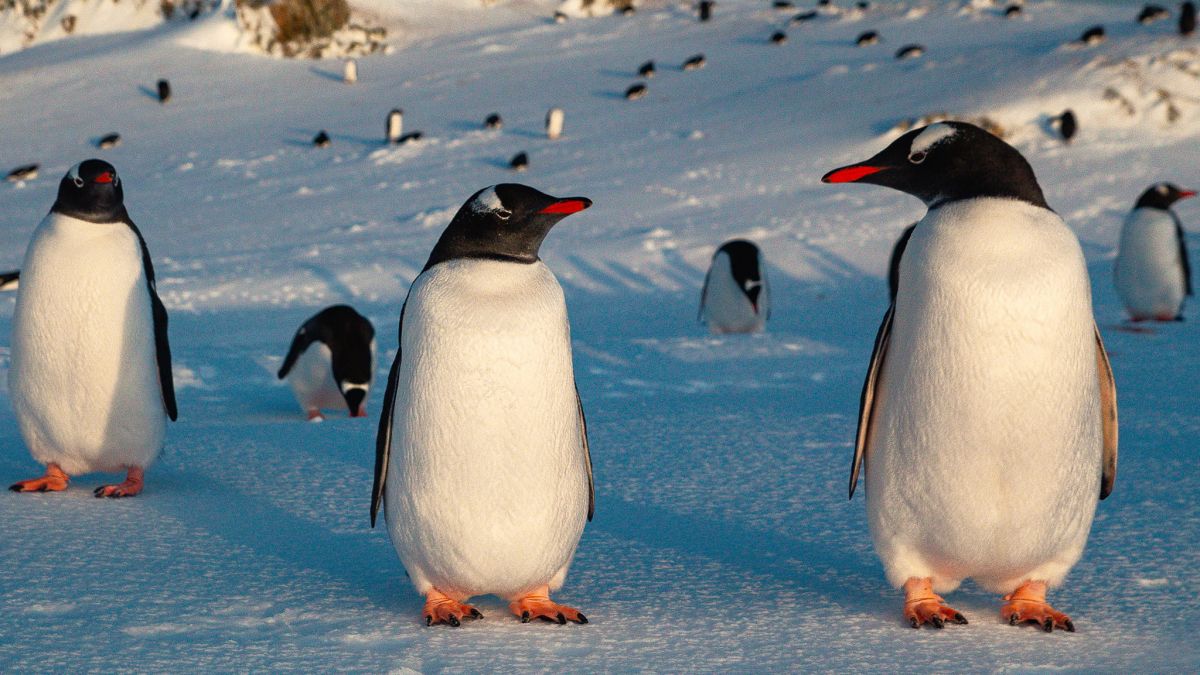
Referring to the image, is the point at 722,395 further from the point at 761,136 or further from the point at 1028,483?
the point at 761,136

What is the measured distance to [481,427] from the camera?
2500mm

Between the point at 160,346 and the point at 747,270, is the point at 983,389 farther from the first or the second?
the point at 747,270

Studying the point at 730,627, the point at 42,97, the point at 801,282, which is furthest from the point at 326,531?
the point at 42,97

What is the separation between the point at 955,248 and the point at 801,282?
8202 millimetres

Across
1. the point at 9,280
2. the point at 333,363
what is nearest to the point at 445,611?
the point at 333,363

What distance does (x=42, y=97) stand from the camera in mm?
21109

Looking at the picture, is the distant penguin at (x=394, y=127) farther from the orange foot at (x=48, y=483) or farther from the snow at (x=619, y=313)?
the orange foot at (x=48, y=483)

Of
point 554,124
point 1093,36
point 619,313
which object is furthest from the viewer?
point 1093,36

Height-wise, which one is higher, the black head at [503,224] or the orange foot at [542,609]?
the black head at [503,224]

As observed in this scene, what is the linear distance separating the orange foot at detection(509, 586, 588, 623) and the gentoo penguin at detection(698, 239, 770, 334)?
553cm

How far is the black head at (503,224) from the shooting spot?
2498mm

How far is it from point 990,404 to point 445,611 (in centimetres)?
112

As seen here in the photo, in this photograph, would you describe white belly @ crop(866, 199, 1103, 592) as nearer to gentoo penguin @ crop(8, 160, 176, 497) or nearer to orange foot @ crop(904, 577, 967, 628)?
orange foot @ crop(904, 577, 967, 628)

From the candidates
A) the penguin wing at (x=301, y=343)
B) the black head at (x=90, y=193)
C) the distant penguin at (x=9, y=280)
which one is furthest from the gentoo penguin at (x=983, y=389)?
the distant penguin at (x=9, y=280)
